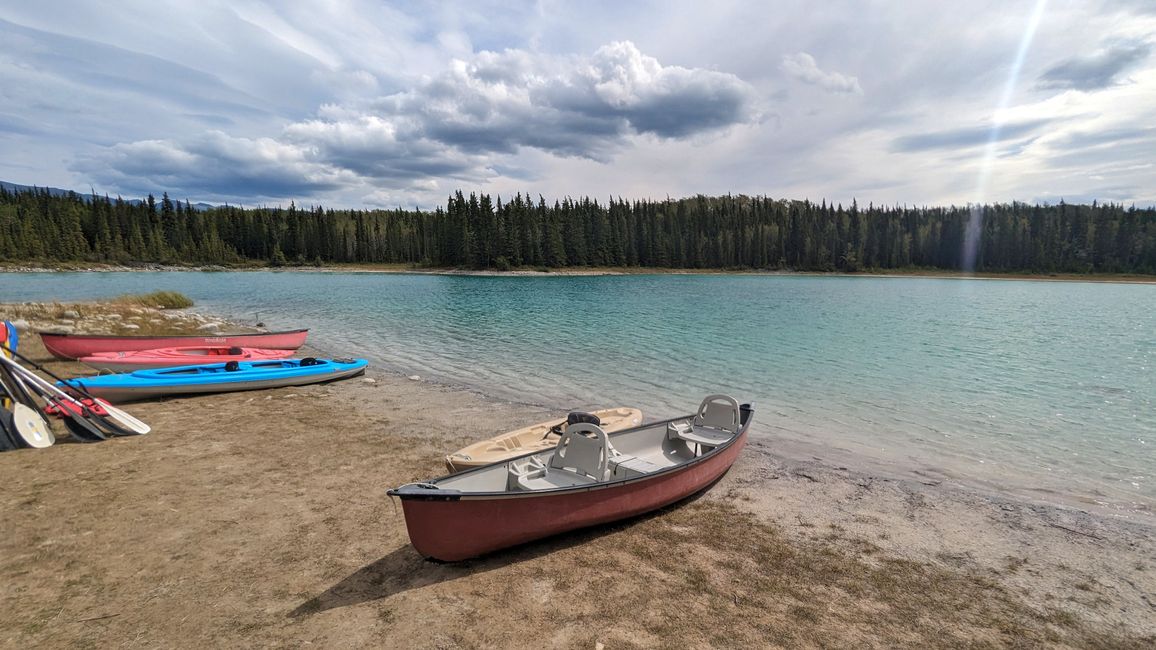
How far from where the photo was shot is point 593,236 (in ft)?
470

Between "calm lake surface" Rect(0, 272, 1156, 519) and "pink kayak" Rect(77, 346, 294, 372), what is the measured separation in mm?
4981

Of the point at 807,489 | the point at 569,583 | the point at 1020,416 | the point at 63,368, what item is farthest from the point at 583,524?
the point at 63,368

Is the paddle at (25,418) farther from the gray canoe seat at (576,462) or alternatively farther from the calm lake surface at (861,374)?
the calm lake surface at (861,374)

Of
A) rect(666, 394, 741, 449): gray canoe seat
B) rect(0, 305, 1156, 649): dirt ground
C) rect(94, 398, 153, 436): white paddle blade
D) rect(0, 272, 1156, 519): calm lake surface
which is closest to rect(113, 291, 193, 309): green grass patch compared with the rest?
rect(0, 272, 1156, 519): calm lake surface

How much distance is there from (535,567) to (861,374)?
735 inches

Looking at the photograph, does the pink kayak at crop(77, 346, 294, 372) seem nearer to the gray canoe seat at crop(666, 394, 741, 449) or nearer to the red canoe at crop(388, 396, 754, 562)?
the red canoe at crop(388, 396, 754, 562)

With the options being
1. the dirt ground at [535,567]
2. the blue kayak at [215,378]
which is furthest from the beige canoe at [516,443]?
the blue kayak at [215,378]

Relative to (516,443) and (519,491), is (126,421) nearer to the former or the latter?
(516,443)

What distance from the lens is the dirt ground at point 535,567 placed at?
5680mm

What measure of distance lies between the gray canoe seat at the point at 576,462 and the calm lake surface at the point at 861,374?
618 centimetres

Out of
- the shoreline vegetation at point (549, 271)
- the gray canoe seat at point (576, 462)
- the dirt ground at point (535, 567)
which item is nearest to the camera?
the dirt ground at point (535, 567)

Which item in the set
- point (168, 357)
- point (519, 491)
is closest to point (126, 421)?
point (168, 357)

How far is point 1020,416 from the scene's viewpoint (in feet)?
51.6

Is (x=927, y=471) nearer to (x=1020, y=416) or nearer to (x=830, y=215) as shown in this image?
(x=1020, y=416)
